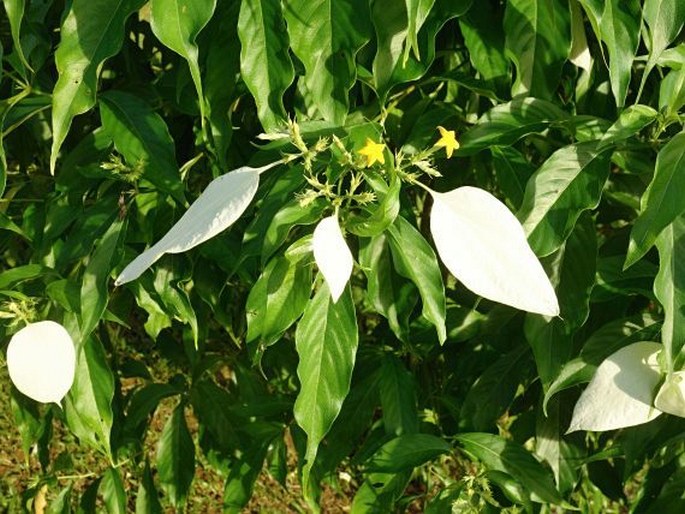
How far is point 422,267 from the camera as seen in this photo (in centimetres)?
102

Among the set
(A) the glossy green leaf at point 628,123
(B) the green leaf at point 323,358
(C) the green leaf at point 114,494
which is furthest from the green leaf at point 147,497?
(A) the glossy green leaf at point 628,123

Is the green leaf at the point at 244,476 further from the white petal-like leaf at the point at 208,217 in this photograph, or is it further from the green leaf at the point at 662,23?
the green leaf at the point at 662,23

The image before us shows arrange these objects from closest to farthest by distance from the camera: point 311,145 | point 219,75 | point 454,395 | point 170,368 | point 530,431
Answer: point 311,145
point 219,75
point 530,431
point 454,395
point 170,368

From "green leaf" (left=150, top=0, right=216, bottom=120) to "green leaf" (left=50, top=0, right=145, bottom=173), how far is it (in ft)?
0.24

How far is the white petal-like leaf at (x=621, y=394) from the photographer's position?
102 cm

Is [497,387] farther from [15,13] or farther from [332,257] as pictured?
[15,13]

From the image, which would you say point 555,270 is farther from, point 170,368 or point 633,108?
point 170,368

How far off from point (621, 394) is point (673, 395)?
54mm

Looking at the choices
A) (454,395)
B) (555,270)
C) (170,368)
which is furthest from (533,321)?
(170,368)

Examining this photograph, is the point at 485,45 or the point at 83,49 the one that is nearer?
the point at 83,49

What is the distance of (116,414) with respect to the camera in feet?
5.69

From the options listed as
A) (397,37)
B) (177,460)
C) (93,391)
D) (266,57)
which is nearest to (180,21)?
(266,57)

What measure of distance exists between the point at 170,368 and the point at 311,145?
1.76m

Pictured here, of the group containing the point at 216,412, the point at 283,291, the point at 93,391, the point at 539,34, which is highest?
the point at 539,34
